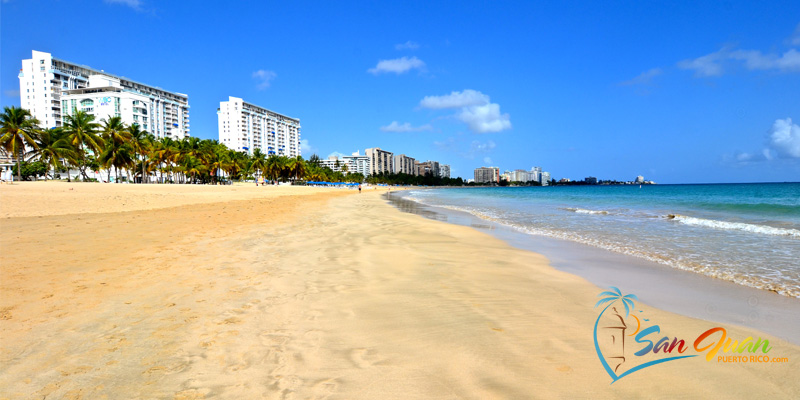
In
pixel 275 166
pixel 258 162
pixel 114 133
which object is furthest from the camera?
pixel 275 166

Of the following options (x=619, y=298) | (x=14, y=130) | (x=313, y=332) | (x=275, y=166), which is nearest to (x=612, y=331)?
(x=619, y=298)

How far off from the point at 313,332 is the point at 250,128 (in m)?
160

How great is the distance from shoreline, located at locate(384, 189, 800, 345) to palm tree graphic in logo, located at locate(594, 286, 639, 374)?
392mm

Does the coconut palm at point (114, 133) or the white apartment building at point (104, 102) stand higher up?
the white apartment building at point (104, 102)

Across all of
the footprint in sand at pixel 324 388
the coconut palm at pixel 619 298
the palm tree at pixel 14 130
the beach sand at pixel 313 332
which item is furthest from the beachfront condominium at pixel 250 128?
the footprint in sand at pixel 324 388

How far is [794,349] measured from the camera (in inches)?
122

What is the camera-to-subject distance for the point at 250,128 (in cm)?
14725

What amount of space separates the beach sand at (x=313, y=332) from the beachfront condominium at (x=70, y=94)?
116 meters

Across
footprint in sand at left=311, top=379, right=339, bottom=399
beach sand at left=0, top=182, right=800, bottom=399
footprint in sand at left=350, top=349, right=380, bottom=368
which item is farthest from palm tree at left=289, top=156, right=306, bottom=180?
footprint in sand at left=311, top=379, right=339, bottom=399

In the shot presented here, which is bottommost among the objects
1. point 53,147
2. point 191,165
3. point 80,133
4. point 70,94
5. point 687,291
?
point 687,291

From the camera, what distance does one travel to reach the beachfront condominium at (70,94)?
94688mm

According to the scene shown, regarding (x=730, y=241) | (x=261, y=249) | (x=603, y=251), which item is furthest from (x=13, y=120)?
(x=730, y=241)

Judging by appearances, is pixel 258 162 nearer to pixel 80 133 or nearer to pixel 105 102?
pixel 80 133

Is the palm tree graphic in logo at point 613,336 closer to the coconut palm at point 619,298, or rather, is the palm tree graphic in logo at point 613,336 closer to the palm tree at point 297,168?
the coconut palm at point 619,298
